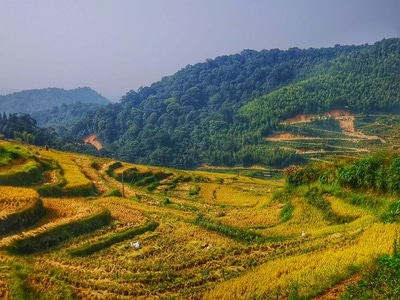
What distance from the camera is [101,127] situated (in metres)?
189

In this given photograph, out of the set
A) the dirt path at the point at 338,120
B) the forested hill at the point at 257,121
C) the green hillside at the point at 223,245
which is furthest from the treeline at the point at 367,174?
the dirt path at the point at 338,120

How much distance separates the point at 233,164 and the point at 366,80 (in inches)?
2658

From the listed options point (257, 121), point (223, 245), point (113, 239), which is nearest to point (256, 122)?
point (257, 121)

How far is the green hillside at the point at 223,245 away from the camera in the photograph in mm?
14734

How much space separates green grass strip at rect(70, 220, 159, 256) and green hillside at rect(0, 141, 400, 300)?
2.3 inches

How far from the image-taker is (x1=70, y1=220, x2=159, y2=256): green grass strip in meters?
20.2

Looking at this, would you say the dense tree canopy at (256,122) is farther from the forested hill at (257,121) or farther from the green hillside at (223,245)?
the green hillside at (223,245)

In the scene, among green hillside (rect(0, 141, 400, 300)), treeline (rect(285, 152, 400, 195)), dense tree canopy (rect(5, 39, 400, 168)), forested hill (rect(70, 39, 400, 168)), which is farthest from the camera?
forested hill (rect(70, 39, 400, 168))

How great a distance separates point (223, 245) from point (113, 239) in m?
6.07

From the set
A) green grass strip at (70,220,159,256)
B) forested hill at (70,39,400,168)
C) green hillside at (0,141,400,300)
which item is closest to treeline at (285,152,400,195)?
green hillside at (0,141,400,300)

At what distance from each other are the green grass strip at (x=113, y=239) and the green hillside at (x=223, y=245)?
6 cm

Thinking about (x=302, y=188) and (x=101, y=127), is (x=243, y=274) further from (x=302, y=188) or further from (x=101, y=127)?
(x=101, y=127)

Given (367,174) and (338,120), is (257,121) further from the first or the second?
(367,174)

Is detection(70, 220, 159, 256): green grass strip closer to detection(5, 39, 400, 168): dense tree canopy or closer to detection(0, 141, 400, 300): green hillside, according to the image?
detection(0, 141, 400, 300): green hillside
